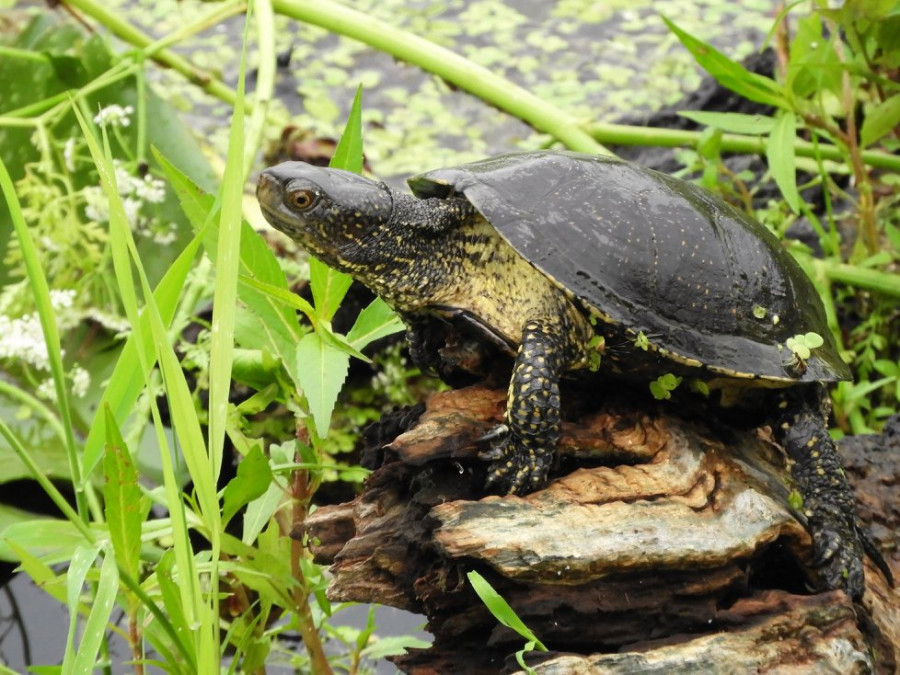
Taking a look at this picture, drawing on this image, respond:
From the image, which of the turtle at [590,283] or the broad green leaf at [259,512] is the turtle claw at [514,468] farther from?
the broad green leaf at [259,512]

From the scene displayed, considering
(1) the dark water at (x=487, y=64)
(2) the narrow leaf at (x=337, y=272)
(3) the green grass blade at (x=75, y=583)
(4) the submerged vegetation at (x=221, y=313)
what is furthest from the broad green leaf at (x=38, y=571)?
(1) the dark water at (x=487, y=64)

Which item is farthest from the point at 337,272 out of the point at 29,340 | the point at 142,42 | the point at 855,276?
the point at 142,42

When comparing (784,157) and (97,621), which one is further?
(784,157)

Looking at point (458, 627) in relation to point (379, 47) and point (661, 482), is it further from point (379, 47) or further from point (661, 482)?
point (379, 47)

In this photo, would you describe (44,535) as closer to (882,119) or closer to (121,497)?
(121,497)

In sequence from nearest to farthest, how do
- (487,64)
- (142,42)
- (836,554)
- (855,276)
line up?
(836,554) → (855,276) → (142,42) → (487,64)

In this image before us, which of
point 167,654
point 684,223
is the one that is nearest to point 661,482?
point 684,223
